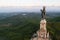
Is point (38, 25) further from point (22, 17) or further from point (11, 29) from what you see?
point (11, 29)
